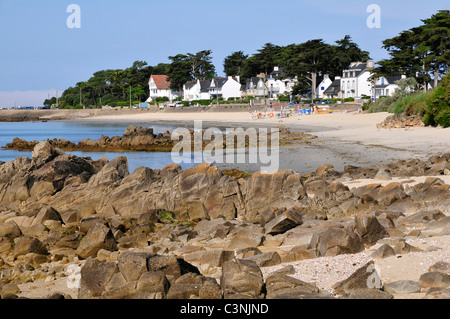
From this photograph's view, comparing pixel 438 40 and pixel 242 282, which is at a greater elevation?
pixel 438 40

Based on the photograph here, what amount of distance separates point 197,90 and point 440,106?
3725 inches

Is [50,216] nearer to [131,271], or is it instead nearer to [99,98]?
[131,271]

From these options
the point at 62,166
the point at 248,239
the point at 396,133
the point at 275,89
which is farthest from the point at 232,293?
the point at 275,89

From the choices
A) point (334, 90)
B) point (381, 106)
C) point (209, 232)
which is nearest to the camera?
point (209, 232)

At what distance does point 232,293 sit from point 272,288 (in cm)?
56

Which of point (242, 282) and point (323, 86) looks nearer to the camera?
point (242, 282)

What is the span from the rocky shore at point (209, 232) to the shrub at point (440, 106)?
1336 cm

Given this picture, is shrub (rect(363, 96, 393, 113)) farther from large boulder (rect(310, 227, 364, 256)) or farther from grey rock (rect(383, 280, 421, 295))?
grey rock (rect(383, 280, 421, 295))

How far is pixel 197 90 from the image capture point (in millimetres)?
124375

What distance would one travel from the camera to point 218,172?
16.2 meters

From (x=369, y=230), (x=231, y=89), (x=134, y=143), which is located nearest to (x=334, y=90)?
(x=231, y=89)

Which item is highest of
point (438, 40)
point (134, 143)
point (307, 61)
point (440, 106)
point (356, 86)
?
point (307, 61)

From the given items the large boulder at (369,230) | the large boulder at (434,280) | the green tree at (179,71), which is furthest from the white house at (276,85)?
the large boulder at (434,280)

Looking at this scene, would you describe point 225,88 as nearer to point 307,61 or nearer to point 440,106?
point 307,61
